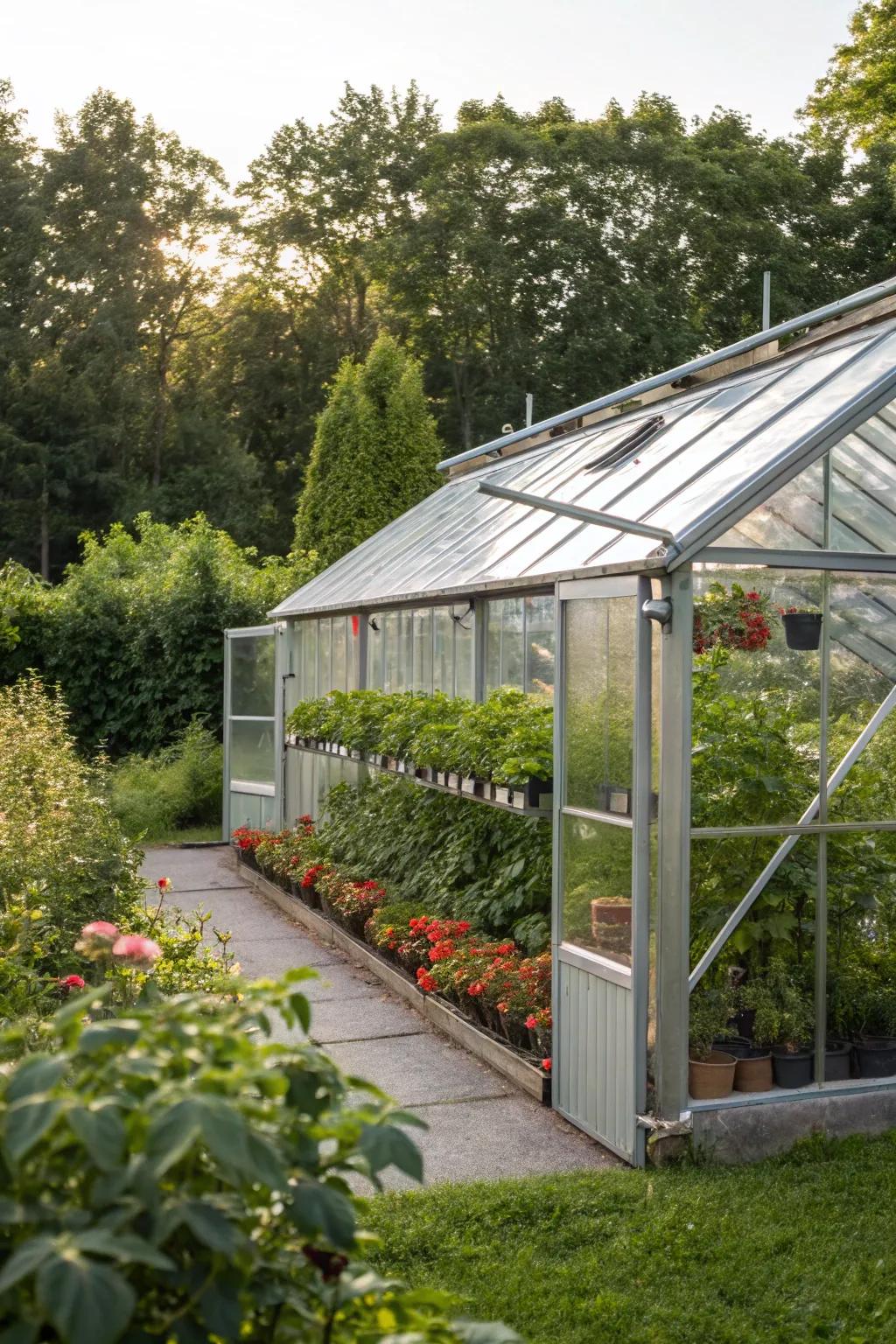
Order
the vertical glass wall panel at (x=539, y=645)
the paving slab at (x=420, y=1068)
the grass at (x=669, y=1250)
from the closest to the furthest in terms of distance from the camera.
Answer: the grass at (x=669, y=1250) < the paving slab at (x=420, y=1068) < the vertical glass wall panel at (x=539, y=645)

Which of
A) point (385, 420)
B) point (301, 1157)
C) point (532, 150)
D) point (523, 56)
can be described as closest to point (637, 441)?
point (301, 1157)

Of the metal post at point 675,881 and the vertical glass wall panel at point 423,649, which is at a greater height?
the vertical glass wall panel at point 423,649

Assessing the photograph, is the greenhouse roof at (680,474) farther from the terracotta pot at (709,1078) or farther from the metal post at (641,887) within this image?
the terracotta pot at (709,1078)

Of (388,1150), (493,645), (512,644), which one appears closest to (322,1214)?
(388,1150)

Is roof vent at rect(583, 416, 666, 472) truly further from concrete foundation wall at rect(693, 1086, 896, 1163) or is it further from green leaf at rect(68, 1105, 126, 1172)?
green leaf at rect(68, 1105, 126, 1172)

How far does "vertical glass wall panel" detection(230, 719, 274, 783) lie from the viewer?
591 inches

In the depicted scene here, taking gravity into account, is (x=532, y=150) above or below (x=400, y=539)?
above

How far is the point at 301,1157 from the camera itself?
5.54ft

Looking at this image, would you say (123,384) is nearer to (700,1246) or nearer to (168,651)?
(168,651)

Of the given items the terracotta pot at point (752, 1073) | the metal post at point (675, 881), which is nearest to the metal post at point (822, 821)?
the terracotta pot at point (752, 1073)

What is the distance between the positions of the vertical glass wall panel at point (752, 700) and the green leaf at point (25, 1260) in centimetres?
441

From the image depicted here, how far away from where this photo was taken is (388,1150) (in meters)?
1.69

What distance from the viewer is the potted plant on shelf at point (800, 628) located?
225 inches

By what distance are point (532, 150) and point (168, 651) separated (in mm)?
15102
